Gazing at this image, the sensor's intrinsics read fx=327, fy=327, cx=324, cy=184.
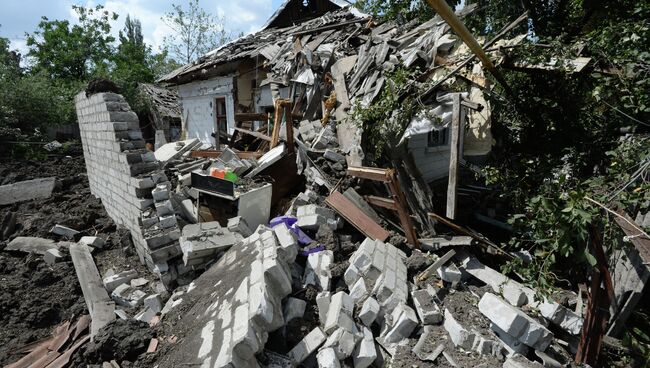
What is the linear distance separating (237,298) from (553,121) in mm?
5089

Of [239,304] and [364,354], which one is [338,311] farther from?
[239,304]

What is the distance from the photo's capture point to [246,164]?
19.7 feet

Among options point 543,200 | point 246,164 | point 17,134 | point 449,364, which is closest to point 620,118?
point 543,200

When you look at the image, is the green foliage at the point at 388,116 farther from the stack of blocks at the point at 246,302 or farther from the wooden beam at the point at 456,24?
the stack of blocks at the point at 246,302

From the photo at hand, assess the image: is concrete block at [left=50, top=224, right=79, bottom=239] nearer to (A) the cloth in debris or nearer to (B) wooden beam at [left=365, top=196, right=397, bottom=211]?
(B) wooden beam at [left=365, top=196, right=397, bottom=211]

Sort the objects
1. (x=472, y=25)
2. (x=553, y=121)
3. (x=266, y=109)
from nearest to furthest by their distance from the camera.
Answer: (x=553, y=121), (x=472, y=25), (x=266, y=109)

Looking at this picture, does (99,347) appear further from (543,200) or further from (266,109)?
(266,109)

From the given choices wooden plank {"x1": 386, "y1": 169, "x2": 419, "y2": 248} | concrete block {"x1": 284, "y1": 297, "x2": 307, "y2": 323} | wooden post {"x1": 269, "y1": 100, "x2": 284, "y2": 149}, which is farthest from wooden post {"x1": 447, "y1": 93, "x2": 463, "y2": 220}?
wooden post {"x1": 269, "y1": 100, "x2": 284, "y2": 149}

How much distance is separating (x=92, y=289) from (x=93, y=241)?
1.33 metres

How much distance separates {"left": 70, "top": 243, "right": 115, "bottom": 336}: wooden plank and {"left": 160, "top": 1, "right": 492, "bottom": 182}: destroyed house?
3712mm

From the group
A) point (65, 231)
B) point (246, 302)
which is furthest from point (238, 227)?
point (65, 231)

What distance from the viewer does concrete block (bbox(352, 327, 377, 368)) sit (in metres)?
3.10

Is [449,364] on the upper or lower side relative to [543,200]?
lower

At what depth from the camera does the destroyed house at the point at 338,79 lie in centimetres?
526
